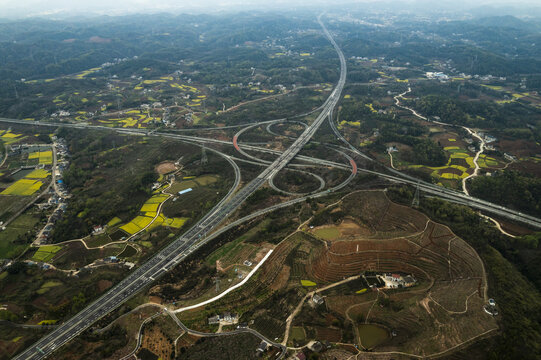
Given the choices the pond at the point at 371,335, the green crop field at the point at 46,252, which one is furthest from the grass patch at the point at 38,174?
the pond at the point at 371,335

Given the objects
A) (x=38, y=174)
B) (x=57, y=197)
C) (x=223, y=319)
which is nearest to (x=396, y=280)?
(x=223, y=319)

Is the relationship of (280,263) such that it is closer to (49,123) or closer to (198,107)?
(198,107)

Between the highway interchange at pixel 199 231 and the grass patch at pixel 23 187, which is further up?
the highway interchange at pixel 199 231

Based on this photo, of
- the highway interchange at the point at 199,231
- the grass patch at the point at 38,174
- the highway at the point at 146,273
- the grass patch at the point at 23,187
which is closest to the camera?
the highway at the point at 146,273

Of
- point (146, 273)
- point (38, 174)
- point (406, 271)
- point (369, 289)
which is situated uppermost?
point (369, 289)

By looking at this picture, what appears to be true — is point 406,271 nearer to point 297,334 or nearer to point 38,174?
point 297,334

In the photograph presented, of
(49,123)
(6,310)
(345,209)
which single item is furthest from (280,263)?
(49,123)

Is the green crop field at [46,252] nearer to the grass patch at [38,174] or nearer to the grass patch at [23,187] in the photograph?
the grass patch at [23,187]

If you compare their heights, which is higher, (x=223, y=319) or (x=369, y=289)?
(x=369, y=289)

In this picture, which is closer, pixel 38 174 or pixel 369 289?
pixel 369 289
